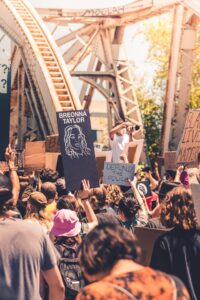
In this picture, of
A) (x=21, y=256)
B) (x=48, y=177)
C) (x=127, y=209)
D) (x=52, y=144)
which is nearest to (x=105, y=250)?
(x=21, y=256)

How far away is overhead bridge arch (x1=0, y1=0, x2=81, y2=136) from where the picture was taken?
22484 millimetres

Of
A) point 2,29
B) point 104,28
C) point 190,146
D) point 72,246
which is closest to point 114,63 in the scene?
point 104,28

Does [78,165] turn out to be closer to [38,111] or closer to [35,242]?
[35,242]

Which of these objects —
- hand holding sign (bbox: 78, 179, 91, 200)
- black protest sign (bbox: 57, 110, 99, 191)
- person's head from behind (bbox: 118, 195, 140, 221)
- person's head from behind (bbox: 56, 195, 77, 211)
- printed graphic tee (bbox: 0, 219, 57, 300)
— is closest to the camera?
printed graphic tee (bbox: 0, 219, 57, 300)

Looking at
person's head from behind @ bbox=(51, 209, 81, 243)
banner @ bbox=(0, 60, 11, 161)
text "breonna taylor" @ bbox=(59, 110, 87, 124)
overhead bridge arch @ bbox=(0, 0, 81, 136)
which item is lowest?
person's head from behind @ bbox=(51, 209, 81, 243)

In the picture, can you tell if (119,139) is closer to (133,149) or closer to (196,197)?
(133,149)

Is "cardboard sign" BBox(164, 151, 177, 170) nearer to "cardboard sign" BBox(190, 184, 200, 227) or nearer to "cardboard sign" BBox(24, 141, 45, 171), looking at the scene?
"cardboard sign" BBox(24, 141, 45, 171)

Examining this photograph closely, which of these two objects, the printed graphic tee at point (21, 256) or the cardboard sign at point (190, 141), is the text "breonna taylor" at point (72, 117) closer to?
the cardboard sign at point (190, 141)

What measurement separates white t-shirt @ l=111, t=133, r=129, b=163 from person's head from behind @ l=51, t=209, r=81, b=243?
8.09 meters

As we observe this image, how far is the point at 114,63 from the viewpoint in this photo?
124ft

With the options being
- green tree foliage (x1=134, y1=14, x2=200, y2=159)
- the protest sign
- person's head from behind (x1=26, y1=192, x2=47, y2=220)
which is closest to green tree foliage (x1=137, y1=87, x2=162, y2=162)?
green tree foliage (x1=134, y1=14, x2=200, y2=159)

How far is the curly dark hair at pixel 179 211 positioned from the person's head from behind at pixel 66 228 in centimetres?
67

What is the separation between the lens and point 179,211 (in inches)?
207

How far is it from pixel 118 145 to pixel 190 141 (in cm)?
208
